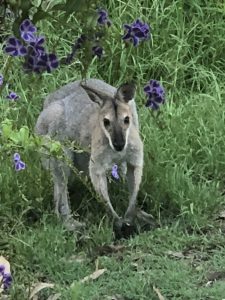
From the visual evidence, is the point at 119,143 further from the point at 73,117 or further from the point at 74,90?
the point at 74,90

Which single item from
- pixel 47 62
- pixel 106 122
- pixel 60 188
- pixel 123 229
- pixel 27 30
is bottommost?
pixel 123 229

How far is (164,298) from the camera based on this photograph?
4.61 m

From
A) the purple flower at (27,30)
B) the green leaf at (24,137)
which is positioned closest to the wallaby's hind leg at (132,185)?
the green leaf at (24,137)

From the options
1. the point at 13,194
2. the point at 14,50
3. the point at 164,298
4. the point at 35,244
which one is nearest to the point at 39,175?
the point at 13,194

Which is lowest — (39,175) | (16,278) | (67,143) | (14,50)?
(16,278)

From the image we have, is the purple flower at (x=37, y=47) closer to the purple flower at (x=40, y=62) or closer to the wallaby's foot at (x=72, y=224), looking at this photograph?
the purple flower at (x=40, y=62)

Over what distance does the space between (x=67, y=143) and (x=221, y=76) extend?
112 inches

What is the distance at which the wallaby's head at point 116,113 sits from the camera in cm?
527

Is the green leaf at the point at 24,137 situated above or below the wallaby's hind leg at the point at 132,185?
above

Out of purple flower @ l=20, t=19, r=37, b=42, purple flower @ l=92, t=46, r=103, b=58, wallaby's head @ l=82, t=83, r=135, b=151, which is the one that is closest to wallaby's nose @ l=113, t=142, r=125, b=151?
wallaby's head @ l=82, t=83, r=135, b=151

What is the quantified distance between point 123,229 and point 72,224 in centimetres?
31

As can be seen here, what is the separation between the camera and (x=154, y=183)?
577cm

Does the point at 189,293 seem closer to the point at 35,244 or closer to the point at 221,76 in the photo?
the point at 35,244

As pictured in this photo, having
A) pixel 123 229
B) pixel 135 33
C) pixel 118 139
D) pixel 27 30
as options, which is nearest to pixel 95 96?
pixel 118 139
